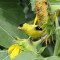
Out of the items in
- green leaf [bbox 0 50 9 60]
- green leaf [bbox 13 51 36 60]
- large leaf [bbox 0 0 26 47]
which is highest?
large leaf [bbox 0 0 26 47]

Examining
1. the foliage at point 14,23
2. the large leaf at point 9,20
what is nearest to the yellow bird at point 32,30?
the foliage at point 14,23

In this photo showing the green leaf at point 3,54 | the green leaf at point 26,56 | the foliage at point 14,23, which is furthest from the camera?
the green leaf at point 3,54

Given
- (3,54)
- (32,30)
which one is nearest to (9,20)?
(3,54)

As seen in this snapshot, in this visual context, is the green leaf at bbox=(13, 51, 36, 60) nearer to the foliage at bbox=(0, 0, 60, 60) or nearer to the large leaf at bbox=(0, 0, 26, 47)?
the foliage at bbox=(0, 0, 60, 60)

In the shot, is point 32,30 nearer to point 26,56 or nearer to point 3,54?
point 26,56

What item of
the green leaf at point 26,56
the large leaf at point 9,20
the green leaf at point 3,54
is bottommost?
the green leaf at point 3,54

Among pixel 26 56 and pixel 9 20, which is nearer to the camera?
pixel 26 56

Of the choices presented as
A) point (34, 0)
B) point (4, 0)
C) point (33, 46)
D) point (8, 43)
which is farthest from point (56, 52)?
point (4, 0)

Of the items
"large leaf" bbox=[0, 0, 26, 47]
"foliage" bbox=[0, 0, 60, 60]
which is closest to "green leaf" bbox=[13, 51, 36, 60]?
"foliage" bbox=[0, 0, 60, 60]

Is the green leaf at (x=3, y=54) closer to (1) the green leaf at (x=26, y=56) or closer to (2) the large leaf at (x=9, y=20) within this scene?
(2) the large leaf at (x=9, y=20)
